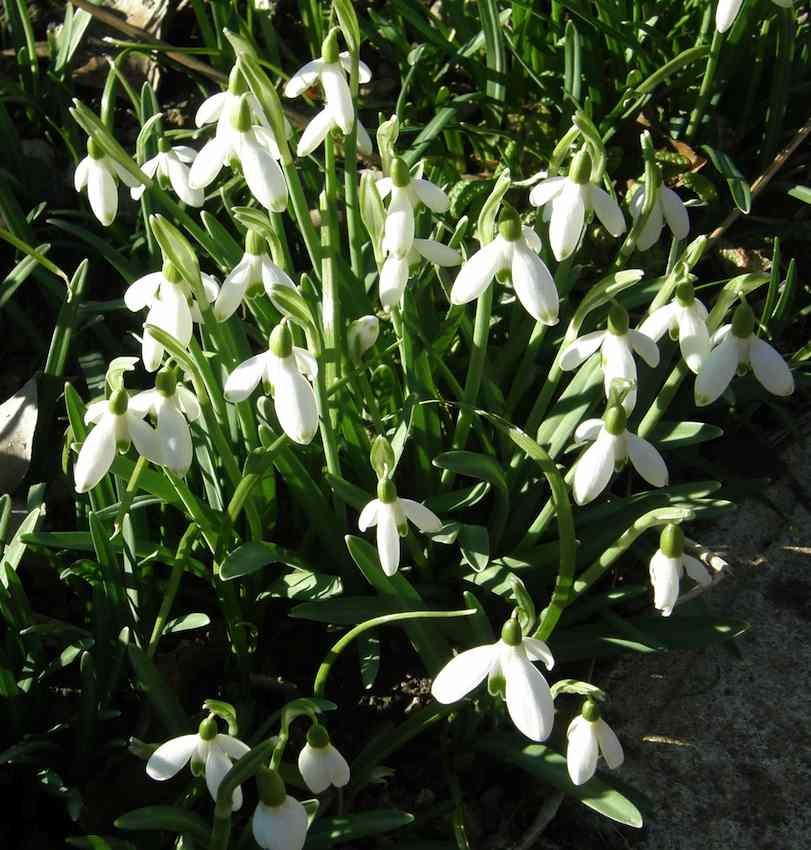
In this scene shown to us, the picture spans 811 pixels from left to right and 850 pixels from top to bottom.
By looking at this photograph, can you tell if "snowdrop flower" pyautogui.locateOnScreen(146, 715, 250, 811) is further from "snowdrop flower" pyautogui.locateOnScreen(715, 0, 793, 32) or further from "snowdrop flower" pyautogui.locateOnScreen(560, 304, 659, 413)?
"snowdrop flower" pyautogui.locateOnScreen(715, 0, 793, 32)

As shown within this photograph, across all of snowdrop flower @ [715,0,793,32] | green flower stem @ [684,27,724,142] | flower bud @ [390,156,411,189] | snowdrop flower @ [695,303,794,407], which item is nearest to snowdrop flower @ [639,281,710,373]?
snowdrop flower @ [695,303,794,407]

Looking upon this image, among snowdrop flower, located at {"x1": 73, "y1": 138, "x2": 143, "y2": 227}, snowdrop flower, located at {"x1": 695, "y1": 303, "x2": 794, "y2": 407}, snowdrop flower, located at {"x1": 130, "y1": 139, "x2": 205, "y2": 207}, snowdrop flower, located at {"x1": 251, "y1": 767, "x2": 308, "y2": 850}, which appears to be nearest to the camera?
snowdrop flower, located at {"x1": 251, "y1": 767, "x2": 308, "y2": 850}

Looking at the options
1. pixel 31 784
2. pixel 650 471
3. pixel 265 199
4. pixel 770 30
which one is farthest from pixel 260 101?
pixel 770 30

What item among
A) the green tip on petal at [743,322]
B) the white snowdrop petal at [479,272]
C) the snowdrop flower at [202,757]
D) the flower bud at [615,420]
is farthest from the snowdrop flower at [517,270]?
the snowdrop flower at [202,757]

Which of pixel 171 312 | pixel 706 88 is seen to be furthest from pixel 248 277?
pixel 706 88

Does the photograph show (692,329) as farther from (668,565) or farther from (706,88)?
(706,88)

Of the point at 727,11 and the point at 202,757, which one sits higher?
the point at 727,11

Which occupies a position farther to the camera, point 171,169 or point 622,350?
point 171,169

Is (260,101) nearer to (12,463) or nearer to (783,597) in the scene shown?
(12,463)
